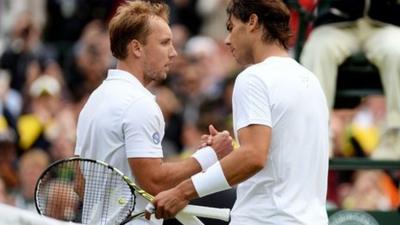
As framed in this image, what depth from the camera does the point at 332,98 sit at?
10.2m

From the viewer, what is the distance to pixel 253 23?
750 centimetres

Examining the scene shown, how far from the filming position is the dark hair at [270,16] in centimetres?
749

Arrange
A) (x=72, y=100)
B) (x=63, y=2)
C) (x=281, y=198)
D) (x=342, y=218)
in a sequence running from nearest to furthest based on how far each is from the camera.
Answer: (x=281, y=198) → (x=342, y=218) → (x=72, y=100) → (x=63, y=2)

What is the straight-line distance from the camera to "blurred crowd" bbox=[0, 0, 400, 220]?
13664 mm

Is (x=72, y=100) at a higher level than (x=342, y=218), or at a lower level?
lower

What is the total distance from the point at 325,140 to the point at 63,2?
11.5 metres

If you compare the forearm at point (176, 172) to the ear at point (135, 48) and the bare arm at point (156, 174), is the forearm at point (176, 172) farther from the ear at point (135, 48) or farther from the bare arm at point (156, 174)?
the ear at point (135, 48)

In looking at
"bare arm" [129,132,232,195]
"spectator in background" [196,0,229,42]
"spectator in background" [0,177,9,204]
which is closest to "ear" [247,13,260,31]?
"bare arm" [129,132,232,195]

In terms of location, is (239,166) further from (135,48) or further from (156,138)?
(135,48)

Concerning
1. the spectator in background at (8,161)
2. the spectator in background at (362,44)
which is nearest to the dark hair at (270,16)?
the spectator in background at (362,44)

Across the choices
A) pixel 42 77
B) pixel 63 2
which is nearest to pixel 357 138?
pixel 42 77

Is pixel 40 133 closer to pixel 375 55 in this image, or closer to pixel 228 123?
pixel 228 123

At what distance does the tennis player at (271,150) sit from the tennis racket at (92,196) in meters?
0.15

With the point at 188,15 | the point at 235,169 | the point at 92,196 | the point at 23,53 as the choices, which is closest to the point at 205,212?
the point at 235,169
